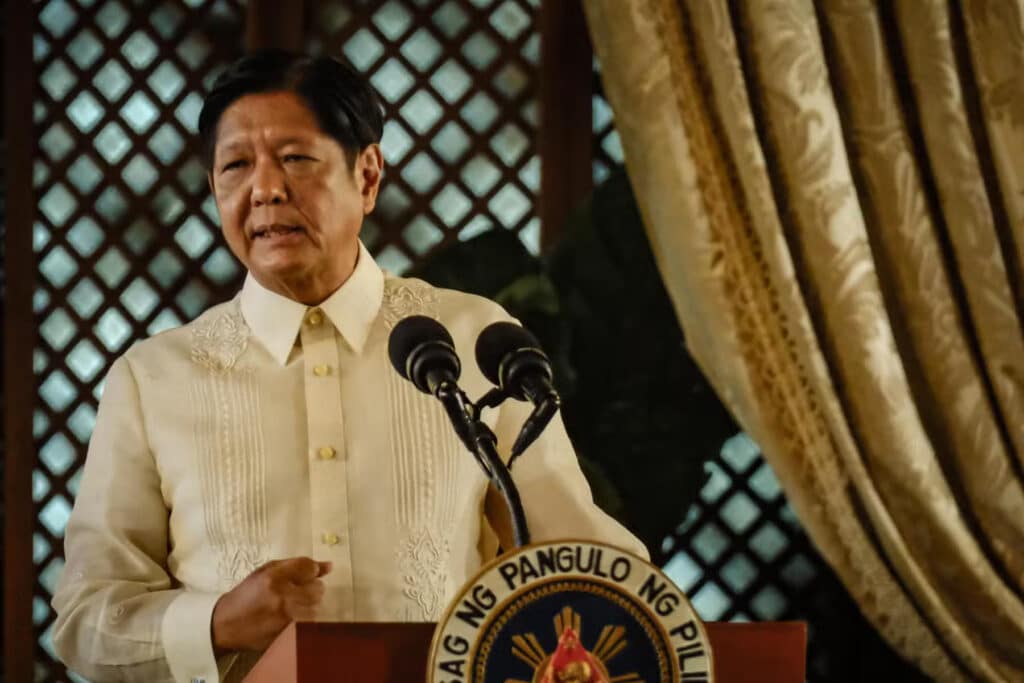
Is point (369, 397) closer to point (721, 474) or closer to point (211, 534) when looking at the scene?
point (211, 534)

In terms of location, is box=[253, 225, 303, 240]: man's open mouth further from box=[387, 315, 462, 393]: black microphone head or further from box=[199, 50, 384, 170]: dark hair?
box=[387, 315, 462, 393]: black microphone head

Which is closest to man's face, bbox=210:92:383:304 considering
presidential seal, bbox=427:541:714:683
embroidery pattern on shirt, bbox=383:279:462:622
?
embroidery pattern on shirt, bbox=383:279:462:622

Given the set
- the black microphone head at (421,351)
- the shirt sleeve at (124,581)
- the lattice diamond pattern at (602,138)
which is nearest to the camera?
the black microphone head at (421,351)

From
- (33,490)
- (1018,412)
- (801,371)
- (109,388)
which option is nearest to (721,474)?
(801,371)

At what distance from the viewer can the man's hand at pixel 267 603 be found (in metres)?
1.18

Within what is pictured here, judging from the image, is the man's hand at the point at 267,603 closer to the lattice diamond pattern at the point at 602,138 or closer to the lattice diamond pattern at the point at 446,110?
the lattice diamond pattern at the point at 446,110

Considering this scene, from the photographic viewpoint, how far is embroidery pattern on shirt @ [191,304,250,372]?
4.79 feet

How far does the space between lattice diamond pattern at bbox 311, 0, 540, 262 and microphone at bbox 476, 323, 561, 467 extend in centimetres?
119

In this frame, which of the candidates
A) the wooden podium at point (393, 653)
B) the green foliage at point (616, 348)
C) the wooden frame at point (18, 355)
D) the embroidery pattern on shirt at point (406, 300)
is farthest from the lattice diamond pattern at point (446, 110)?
the wooden podium at point (393, 653)

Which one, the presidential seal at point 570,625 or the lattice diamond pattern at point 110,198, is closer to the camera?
the presidential seal at point 570,625

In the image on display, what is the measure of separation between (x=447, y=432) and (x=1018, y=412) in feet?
3.80

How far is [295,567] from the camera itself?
1177mm

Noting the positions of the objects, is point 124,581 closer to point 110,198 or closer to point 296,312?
point 296,312

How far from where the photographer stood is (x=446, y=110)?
7.99 ft
